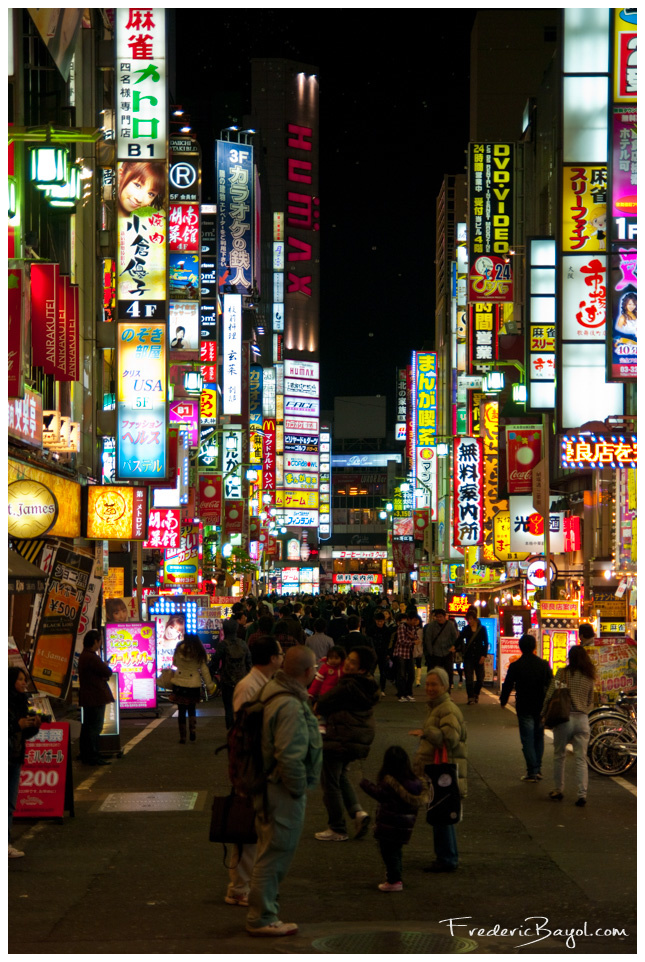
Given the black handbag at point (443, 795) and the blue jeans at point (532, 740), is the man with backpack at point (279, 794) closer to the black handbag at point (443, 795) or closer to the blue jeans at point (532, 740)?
the black handbag at point (443, 795)

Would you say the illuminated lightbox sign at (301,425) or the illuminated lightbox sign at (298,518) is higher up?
the illuminated lightbox sign at (301,425)

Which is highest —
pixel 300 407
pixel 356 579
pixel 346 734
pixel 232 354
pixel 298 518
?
pixel 300 407

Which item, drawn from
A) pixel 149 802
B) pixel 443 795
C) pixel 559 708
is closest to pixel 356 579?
pixel 559 708

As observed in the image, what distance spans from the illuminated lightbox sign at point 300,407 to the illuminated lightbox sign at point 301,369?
8.29ft

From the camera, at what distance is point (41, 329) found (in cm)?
1902

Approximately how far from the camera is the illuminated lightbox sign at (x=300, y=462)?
334ft

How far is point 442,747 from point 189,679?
27.7 ft

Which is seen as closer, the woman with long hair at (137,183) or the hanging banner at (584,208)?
the hanging banner at (584,208)

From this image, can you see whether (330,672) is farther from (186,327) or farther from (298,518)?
(298,518)

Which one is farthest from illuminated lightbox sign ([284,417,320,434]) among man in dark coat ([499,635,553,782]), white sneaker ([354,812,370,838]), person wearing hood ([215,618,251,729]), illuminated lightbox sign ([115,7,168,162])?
white sneaker ([354,812,370,838])

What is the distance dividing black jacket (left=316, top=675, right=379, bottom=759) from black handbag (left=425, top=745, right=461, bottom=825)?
157cm

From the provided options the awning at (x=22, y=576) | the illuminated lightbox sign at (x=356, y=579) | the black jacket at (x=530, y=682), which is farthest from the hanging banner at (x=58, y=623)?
the illuminated lightbox sign at (x=356, y=579)

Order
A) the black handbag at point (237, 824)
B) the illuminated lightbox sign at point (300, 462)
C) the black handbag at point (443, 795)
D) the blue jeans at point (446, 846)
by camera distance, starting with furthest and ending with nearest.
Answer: the illuminated lightbox sign at point (300, 462)
the blue jeans at point (446, 846)
the black handbag at point (443, 795)
the black handbag at point (237, 824)

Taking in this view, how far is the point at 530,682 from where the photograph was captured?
14.3 metres
